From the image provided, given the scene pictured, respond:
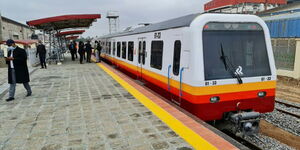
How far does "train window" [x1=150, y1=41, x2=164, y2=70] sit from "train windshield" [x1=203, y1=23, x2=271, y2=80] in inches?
79.2

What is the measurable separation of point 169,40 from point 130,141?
3.24m

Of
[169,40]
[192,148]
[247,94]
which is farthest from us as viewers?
[169,40]

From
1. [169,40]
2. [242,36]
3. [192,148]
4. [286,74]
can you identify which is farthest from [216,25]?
[286,74]

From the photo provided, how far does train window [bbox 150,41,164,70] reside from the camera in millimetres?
6707

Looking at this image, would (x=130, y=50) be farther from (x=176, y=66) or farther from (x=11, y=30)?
(x=11, y=30)

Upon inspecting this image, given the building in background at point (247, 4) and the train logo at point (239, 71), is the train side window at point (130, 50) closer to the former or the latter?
the train logo at point (239, 71)

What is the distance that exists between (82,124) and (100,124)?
1.20 feet

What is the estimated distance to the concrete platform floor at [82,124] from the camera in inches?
144

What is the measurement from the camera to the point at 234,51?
5.00m

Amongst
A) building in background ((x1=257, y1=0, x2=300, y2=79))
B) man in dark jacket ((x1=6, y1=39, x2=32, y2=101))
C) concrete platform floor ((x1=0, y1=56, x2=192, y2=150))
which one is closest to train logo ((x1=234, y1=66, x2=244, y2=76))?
concrete platform floor ((x1=0, y1=56, x2=192, y2=150))

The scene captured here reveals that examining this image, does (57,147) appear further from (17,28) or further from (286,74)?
(17,28)

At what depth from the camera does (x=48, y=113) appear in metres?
5.21

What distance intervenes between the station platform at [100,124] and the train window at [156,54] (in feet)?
3.26

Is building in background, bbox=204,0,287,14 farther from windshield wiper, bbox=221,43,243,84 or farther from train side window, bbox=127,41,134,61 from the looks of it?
windshield wiper, bbox=221,43,243,84
